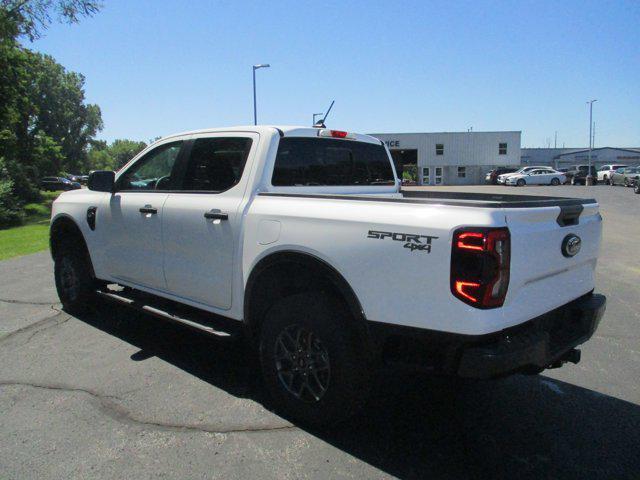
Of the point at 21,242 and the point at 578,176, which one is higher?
the point at 578,176

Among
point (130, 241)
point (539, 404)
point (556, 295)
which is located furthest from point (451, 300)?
point (130, 241)

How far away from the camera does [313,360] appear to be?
3053 mm

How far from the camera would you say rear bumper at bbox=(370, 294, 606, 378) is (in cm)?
242

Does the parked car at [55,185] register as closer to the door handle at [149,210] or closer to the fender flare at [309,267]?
the door handle at [149,210]

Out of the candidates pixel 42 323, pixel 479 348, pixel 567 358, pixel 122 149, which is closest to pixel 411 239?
pixel 479 348

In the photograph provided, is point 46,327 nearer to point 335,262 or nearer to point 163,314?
point 163,314

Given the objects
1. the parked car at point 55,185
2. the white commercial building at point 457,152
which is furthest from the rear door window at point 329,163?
the parked car at point 55,185

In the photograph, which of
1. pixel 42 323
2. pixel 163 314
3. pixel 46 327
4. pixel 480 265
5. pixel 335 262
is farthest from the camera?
pixel 42 323

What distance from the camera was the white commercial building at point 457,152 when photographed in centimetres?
5309

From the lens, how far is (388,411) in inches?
136

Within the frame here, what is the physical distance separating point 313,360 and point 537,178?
1807 inches

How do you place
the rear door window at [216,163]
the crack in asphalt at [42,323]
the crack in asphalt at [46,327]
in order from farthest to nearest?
the crack in asphalt at [42,323] < the crack in asphalt at [46,327] < the rear door window at [216,163]

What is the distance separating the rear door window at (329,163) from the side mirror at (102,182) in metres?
1.99

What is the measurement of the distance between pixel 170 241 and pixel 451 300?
101 inches
